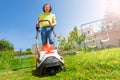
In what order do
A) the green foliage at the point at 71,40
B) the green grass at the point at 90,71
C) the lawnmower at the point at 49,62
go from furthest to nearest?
the green foliage at the point at 71,40 → the lawnmower at the point at 49,62 → the green grass at the point at 90,71

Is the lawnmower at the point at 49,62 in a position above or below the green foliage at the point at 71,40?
below

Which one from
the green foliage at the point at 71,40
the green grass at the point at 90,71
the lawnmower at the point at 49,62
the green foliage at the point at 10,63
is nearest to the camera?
the green grass at the point at 90,71

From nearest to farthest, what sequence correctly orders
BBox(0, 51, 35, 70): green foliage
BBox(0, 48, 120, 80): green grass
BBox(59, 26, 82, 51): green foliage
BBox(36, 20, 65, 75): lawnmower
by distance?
BBox(0, 48, 120, 80): green grass → BBox(36, 20, 65, 75): lawnmower → BBox(0, 51, 35, 70): green foliage → BBox(59, 26, 82, 51): green foliage

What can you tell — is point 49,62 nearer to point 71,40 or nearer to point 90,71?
point 90,71

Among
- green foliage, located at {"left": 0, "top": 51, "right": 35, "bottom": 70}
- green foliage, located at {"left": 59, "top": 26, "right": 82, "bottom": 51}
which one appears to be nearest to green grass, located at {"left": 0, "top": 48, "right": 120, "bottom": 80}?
green foliage, located at {"left": 0, "top": 51, "right": 35, "bottom": 70}

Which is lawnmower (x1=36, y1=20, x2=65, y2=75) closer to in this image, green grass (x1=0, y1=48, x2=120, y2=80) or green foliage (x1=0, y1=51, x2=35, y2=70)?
green grass (x1=0, y1=48, x2=120, y2=80)

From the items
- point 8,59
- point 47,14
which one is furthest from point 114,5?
point 47,14

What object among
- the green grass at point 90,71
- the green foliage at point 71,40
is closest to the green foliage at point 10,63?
the green grass at point 90,71

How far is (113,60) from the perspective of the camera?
21.4 feet

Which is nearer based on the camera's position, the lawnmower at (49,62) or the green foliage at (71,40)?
the lawnmower at (49,62)

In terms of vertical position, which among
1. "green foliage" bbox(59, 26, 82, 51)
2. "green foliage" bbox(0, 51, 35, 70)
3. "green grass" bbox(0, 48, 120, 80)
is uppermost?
"green foliage" bbox(59, 26, 82, 51)

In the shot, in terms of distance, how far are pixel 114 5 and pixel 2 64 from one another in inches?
1162

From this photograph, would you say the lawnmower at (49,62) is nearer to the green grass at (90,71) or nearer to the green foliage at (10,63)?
the green grass at (90,71)

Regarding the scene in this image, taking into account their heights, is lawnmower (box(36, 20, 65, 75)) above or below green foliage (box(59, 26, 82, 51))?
below
